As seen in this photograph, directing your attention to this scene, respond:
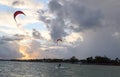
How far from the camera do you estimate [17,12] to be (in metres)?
45.1

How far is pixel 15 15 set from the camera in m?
44.9

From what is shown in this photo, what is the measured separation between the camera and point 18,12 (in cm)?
4506

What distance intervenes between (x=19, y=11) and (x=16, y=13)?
28.8 inches

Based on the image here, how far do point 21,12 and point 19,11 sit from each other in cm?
132

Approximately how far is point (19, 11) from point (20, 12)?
1.88ft

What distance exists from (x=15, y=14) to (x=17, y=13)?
43 centimetres

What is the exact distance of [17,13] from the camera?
44938 mm

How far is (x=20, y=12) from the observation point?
44.3 metres

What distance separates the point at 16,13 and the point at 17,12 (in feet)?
0.81

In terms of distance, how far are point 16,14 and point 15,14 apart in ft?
1.50

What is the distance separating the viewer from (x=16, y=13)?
45.2 m

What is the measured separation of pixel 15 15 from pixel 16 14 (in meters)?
0.23
